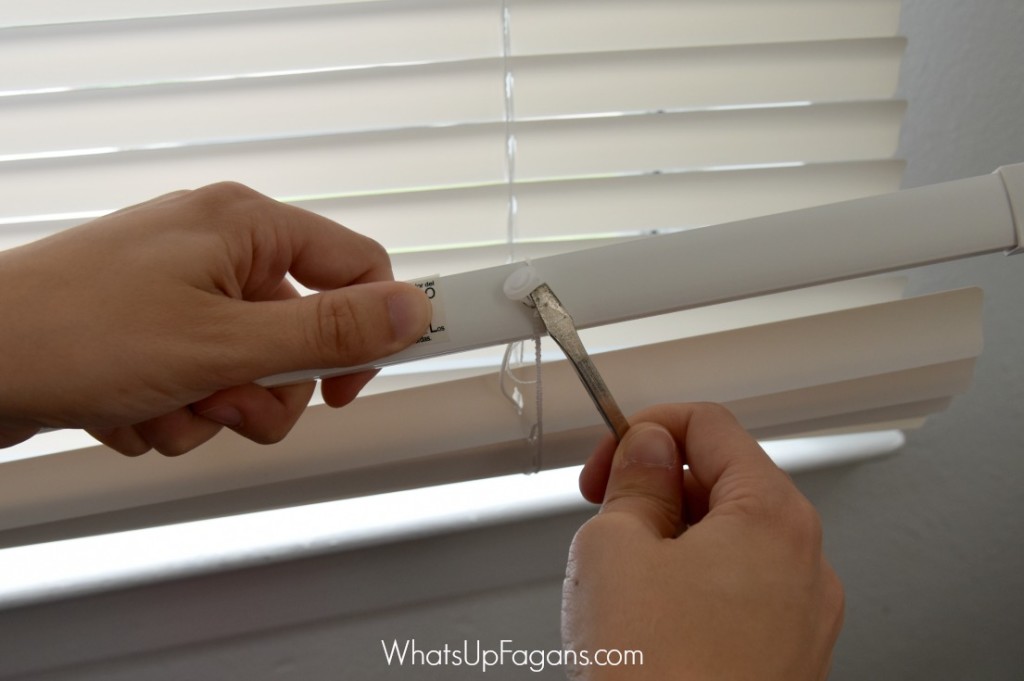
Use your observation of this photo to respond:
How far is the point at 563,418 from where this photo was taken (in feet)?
1.90

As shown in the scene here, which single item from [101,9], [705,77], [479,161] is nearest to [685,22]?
[705,77]

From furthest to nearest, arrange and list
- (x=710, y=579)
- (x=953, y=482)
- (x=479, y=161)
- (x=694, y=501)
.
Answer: (x=953, y=482) < (x=479, y=161) < (x=694, y=501) < (x=710, y=579)

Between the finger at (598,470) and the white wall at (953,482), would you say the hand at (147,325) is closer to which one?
the finger at (598,470)

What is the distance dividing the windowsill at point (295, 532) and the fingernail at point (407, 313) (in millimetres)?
270

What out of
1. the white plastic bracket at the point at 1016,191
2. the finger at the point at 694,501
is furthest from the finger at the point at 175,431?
the white plastic bracket at the point at 1016,191

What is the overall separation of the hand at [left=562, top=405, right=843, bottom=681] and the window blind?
16cm

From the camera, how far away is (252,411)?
52 cm

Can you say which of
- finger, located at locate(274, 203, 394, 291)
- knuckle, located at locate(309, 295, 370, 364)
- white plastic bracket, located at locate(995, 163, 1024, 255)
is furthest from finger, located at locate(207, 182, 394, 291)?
white plastic bracket, located at locate(995, 163, 1024, 255)

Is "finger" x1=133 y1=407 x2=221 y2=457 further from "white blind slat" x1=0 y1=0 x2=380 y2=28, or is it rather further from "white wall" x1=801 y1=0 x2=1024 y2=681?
"white wall" x1=801 y1=0 x2=1024 y2=681

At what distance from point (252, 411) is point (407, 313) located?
0.49 feet

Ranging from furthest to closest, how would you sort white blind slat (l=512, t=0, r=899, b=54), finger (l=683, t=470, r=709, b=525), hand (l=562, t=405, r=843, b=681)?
white blind slat (l=512, t=0, r=899, b=54) → finger (l=683, t=470, r=709, b=525) → hand (l=562, t=405, r=843, b=681)

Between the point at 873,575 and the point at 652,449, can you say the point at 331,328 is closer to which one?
Answer: the point at 652,449

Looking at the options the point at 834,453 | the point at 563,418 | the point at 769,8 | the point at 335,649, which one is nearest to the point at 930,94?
the point at 769,8

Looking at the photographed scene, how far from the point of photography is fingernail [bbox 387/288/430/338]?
450 millimetres
